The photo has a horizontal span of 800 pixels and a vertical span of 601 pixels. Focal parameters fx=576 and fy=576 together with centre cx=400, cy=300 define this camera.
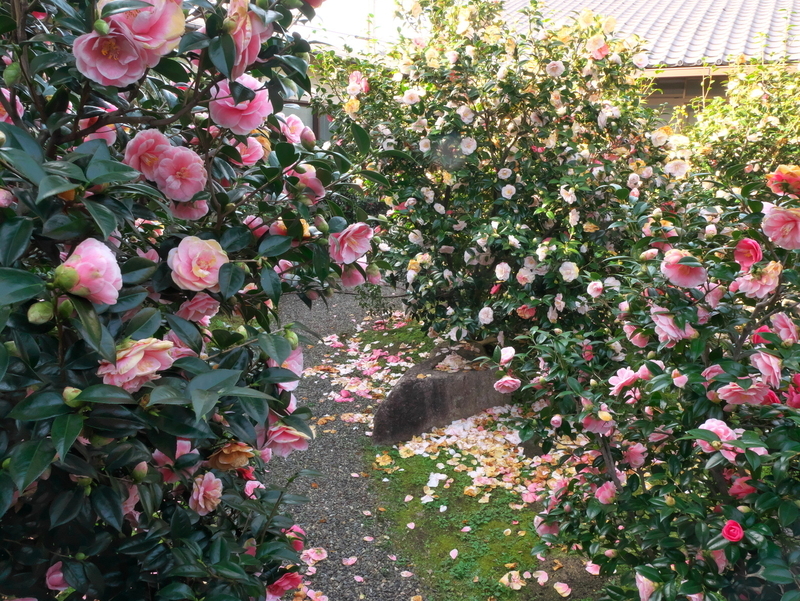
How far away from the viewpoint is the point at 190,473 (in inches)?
42.7

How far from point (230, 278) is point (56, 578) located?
0.59 meters

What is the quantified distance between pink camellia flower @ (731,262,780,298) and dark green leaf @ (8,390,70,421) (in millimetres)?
1391

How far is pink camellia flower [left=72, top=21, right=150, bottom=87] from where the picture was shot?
84 centimetres

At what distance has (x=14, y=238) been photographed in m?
0.78

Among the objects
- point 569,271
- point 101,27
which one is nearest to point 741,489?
point 101,27

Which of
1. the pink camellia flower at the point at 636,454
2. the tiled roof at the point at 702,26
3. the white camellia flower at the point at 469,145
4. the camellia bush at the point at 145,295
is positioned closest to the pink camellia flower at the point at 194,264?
the camellia bush at the point at 145,295

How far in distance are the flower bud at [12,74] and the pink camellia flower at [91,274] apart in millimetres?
381

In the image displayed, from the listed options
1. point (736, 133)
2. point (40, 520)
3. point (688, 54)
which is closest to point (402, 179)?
point (736, 133)

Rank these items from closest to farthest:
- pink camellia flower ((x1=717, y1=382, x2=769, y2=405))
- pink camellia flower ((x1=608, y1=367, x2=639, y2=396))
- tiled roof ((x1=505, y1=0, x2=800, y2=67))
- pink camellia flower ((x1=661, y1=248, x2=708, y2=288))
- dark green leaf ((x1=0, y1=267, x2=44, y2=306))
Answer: dark green leaf ((x1=0, y1=267, x2=44, y2=306))
pink camellia flower ((x1=717, y1=382, x2=769, y2=405))
pink camellia flower ((x1=661, y1=248, x2=708, y2=288))
pink camellia flower ((x1=608, y1=367, x2=639, y2=396))
tiled roof ((x1=505, y1=0, x2=800, y2=67))

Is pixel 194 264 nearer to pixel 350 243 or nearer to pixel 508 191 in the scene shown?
pixel 350 243

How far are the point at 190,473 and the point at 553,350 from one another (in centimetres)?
124

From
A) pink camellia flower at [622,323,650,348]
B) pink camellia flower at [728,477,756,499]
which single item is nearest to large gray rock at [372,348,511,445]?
pink camellia flower at [622,323,650,348]

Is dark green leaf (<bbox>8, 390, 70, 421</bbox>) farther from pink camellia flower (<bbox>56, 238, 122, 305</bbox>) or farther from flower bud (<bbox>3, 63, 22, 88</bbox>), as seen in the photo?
flower bud (<bbox>3, 63, 22, 88</bbox>)

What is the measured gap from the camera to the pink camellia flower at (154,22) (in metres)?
0.83
